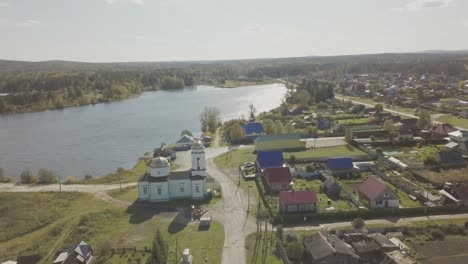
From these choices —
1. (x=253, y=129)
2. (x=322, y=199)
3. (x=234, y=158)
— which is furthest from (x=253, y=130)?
(x=322, y=199)

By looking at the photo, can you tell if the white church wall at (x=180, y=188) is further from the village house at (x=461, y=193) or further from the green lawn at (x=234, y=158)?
the village house at (x=461, y=193)

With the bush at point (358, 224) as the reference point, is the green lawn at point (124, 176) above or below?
below

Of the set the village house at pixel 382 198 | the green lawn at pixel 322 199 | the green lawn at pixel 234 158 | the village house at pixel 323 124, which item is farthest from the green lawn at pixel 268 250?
the village house at pixel 323 124

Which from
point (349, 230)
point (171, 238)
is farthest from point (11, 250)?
point (349, 230)

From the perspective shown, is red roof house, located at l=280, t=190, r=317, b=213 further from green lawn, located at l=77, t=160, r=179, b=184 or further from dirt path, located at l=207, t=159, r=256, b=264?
green lawn, located at l=77, t=160, r=179, b=184

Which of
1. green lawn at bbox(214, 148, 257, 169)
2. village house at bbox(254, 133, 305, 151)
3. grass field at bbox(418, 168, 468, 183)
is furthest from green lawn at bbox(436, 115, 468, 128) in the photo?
green lawn at bbox(214, 148, 257, 169)
